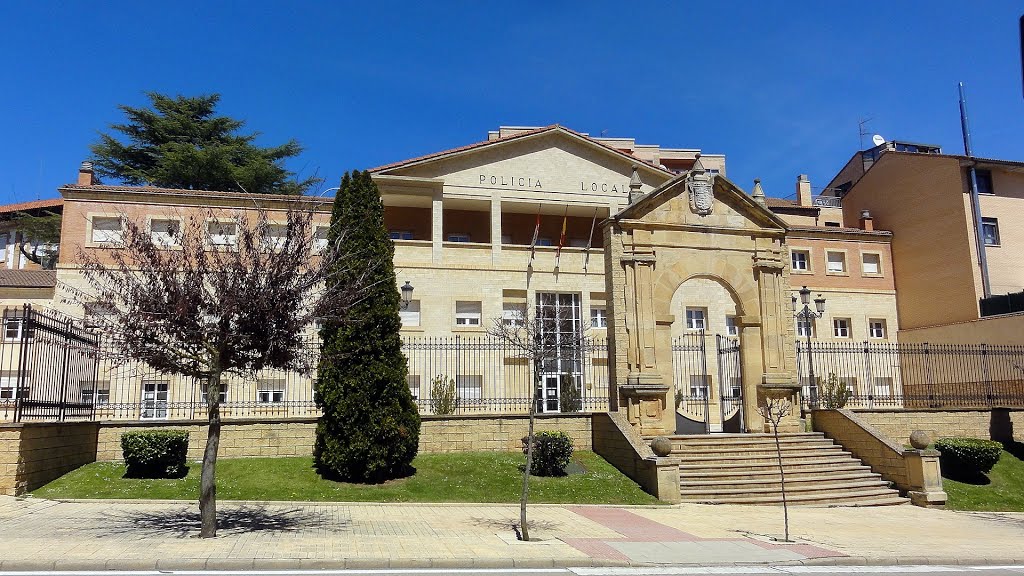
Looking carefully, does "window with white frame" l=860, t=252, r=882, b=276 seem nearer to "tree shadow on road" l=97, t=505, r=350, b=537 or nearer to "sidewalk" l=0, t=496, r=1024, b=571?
"sidewalk" l=0, t=496, r=1024, b=571

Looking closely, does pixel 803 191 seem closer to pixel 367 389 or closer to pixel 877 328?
pixel 877 328

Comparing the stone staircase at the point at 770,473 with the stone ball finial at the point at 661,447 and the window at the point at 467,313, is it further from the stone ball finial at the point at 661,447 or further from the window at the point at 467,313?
the window at the point at 467,313

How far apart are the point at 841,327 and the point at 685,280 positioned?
66.8 ft

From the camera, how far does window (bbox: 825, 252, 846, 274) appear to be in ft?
123

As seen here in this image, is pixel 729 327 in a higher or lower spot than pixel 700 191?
lower

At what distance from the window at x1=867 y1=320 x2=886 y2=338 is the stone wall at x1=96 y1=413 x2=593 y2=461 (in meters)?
23.8

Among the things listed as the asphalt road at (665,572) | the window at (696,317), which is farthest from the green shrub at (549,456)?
the window at (696,317)

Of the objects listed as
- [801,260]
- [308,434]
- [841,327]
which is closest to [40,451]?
[308,434]

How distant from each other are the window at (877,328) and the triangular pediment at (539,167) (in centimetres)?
1310

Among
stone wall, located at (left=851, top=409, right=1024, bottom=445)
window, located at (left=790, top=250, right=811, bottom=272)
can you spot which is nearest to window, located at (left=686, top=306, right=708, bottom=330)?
window, located at (left=790, top=250, right=811, bottom=272)

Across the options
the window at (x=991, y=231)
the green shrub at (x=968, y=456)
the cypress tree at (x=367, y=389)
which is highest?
the window at (x=991, y=231)

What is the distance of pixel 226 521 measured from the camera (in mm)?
12297

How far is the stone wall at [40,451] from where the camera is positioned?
43.9 ft

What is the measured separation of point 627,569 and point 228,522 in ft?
20.5
